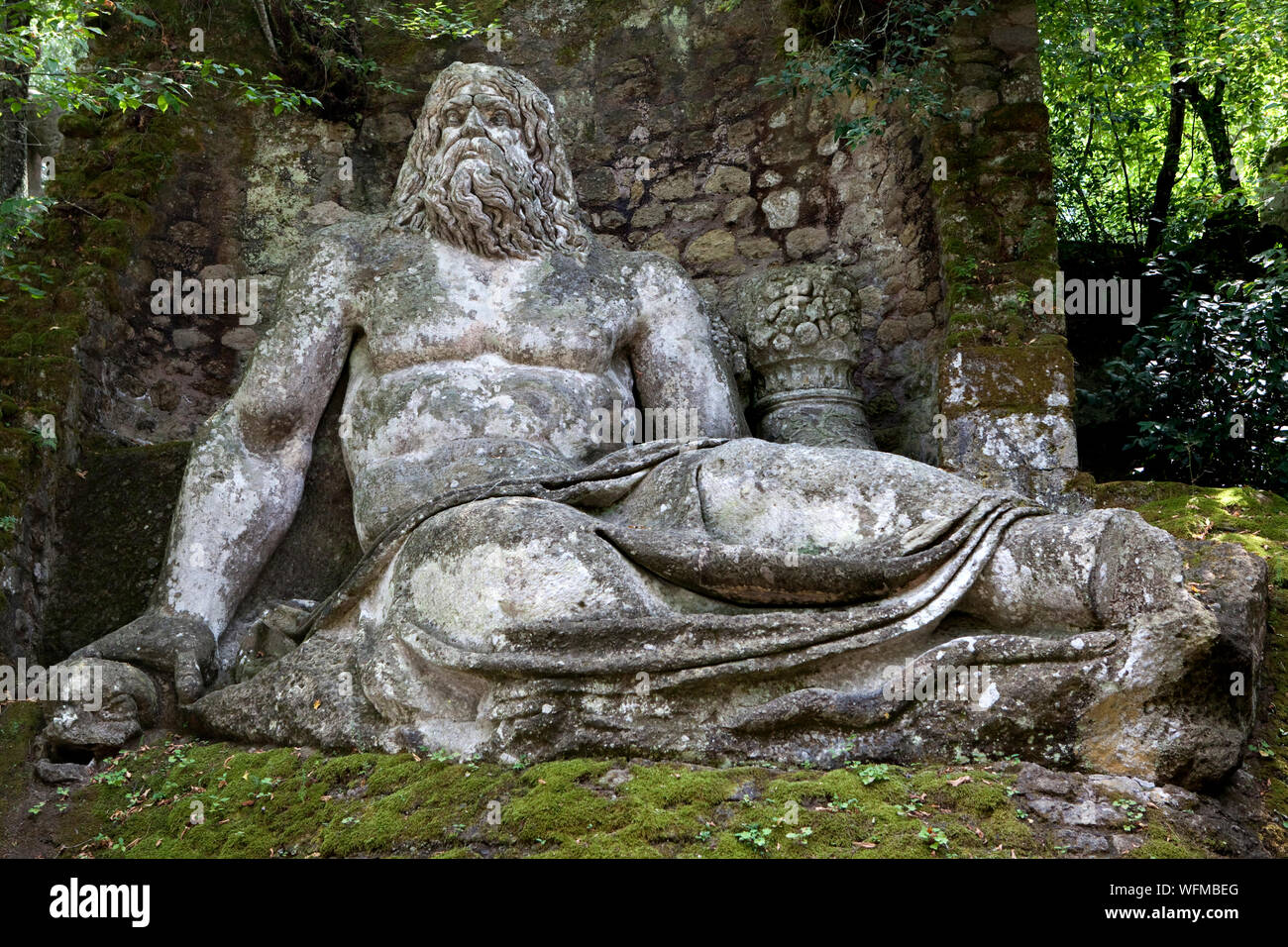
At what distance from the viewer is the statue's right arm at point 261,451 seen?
456 cm

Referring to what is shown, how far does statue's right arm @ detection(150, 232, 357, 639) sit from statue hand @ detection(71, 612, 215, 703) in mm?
89

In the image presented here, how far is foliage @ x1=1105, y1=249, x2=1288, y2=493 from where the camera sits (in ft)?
18.9

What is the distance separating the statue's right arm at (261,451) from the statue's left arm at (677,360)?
3.68ft

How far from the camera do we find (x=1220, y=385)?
586 centimetres

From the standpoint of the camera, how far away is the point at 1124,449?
584 cm

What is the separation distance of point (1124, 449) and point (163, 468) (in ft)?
13.6

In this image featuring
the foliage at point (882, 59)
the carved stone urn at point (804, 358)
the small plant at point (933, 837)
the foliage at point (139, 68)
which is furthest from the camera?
the foliage at point (882, 59)

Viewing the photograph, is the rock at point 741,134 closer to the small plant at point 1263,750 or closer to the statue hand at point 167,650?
the statue hand at point 167,650

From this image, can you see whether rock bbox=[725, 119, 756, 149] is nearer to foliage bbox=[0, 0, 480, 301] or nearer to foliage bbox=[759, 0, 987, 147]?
foliage bbox=[759, 0, 987, 147]

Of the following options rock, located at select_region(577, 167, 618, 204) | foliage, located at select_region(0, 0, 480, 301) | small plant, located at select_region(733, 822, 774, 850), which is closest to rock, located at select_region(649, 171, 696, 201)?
rock, located at select_region(577, 167, 618, 204)

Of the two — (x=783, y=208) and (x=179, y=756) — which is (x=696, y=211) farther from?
(x=179, y=756)

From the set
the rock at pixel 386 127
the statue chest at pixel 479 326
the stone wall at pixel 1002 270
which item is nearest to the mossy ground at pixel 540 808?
the stone wall at pixel 1002 270
